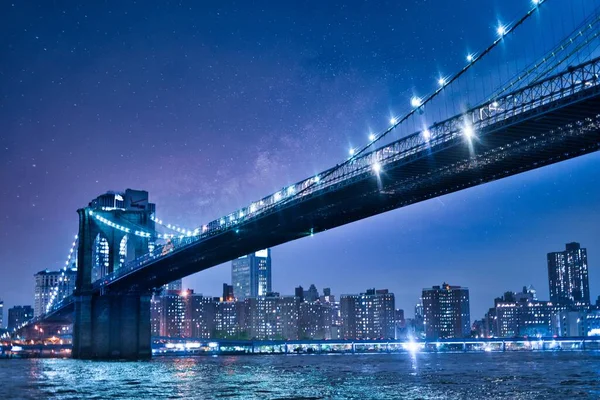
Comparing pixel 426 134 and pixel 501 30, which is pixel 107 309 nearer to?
pixel 426 134

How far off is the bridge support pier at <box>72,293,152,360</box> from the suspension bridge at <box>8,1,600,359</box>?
0.38ft

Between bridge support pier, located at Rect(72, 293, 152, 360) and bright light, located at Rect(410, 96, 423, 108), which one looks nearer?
bright light, located at Rect(410, 96, 423, 108)

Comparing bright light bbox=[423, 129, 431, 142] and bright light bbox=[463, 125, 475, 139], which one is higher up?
bright light bbox=[423, 129, 431, 142]

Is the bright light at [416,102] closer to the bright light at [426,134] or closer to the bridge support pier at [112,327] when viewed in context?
the bright light at [426,134]

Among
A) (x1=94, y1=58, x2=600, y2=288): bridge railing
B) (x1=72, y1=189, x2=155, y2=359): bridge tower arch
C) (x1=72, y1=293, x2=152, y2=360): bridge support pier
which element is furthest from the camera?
(x1=72, y1=189, x2=155, y2=359): bridge tower arch

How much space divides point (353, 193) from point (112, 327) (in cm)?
4496

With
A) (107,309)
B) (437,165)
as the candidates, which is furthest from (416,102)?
(107,309)

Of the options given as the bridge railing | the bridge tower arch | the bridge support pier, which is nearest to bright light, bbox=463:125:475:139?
the bridge railing

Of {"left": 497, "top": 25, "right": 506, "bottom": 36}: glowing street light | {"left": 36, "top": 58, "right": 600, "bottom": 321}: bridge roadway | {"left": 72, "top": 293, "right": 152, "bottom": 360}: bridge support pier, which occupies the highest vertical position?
{"left": 497, "top": 25, "right": 506, "bottom": 36}: glowing street light

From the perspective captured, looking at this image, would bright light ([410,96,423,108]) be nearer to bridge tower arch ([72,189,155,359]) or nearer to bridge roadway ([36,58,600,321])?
bridge roadway ([36,58,600,321])

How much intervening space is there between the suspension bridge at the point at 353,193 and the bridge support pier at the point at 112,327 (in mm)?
117

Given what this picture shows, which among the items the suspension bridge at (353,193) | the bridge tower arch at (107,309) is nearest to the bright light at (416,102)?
the suspension bridge at (353,193)

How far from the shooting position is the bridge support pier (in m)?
91.4

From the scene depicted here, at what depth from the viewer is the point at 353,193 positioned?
60.2 m
